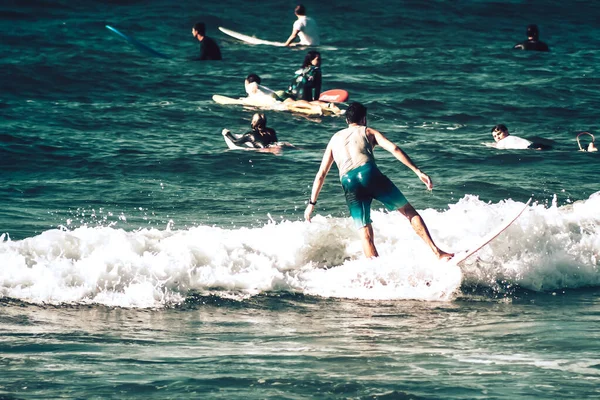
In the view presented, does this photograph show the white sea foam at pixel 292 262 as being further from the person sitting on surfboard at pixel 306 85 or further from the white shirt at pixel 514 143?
the person sitting on surfboard at pixel 306 85

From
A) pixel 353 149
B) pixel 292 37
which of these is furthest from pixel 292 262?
pixel 292 37

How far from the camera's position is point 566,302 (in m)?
8.04

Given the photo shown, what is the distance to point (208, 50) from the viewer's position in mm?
22469

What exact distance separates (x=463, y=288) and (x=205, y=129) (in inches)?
379

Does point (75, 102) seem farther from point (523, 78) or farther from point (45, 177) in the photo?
point (523, 78)

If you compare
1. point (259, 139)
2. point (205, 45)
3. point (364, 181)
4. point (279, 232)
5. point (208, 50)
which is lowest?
point (279, 232)

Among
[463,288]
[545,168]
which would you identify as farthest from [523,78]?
[463,288]

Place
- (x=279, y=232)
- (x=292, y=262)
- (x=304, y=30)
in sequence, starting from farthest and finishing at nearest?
(x=304, y=30), (x=279, y=232), (x=292, y=262)

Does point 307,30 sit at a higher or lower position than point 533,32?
lower

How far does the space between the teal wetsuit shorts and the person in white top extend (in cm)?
1599

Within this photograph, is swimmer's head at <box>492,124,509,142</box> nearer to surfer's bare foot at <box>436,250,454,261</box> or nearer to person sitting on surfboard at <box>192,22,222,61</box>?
Answer: surfer's bare foot at <box>436,250,454,261</box>

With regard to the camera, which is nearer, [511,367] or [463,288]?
[511,367]

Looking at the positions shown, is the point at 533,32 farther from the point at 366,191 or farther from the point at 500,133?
the point at 366,191

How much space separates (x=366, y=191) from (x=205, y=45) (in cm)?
1468
